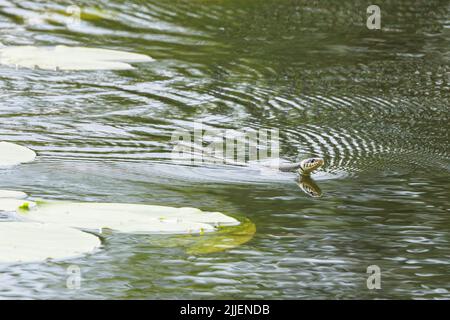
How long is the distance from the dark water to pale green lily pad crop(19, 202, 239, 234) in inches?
2.5

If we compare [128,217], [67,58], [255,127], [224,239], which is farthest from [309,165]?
[67,58]

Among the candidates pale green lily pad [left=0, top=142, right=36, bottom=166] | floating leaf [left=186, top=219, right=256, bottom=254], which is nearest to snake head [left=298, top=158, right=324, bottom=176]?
floating leaf [left=186, top=219, right=256, bottom=254]

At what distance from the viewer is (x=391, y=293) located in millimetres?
3646

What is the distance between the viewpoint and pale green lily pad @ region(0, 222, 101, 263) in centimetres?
372

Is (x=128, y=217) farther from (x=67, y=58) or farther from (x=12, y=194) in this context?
(x=67, y=58)

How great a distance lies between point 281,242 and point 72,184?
1080mm

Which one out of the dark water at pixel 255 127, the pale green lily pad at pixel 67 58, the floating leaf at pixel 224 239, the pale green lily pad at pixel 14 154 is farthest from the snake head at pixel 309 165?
the pale green lily pad at pixel 67 58

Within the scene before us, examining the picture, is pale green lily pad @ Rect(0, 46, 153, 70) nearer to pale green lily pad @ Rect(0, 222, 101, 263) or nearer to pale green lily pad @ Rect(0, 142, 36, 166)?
pale green lily pad @ Rect(0, 142, 36, 166)

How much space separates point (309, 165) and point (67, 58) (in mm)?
2660

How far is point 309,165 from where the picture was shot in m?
4.98

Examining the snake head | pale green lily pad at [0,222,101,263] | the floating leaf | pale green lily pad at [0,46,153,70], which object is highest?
pale green lily pad at [0,46,153,70]

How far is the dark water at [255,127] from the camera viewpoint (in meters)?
3.78
